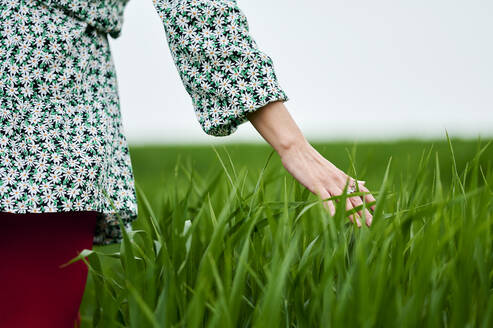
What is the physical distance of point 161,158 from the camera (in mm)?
5867

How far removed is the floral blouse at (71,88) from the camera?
953 mm

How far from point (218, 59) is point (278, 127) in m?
0.15

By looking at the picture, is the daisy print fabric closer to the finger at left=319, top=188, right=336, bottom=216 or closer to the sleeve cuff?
the sleeve cuff

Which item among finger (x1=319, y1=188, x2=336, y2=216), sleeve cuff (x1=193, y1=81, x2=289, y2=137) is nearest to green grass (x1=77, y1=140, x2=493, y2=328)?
finger (x1=319, y1=188, x2=336, y2=216)

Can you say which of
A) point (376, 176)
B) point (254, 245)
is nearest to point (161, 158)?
point (376, 176)

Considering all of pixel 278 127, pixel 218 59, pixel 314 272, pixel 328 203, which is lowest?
pixel 314 272

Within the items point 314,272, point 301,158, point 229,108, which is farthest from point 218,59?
point 314,272

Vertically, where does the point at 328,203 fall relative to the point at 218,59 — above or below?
below

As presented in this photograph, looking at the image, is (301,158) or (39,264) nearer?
(301,158)

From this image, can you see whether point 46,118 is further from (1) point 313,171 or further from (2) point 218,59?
(1) point 313,171

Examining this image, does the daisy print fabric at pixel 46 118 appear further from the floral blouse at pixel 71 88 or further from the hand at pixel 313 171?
the hand at pixel 313 171

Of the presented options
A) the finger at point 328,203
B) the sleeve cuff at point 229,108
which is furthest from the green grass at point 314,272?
the sleeve cuff at point 229,108

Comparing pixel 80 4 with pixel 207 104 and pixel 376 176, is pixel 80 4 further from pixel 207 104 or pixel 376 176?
pixel 376 176

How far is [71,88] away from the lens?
1.01 m
